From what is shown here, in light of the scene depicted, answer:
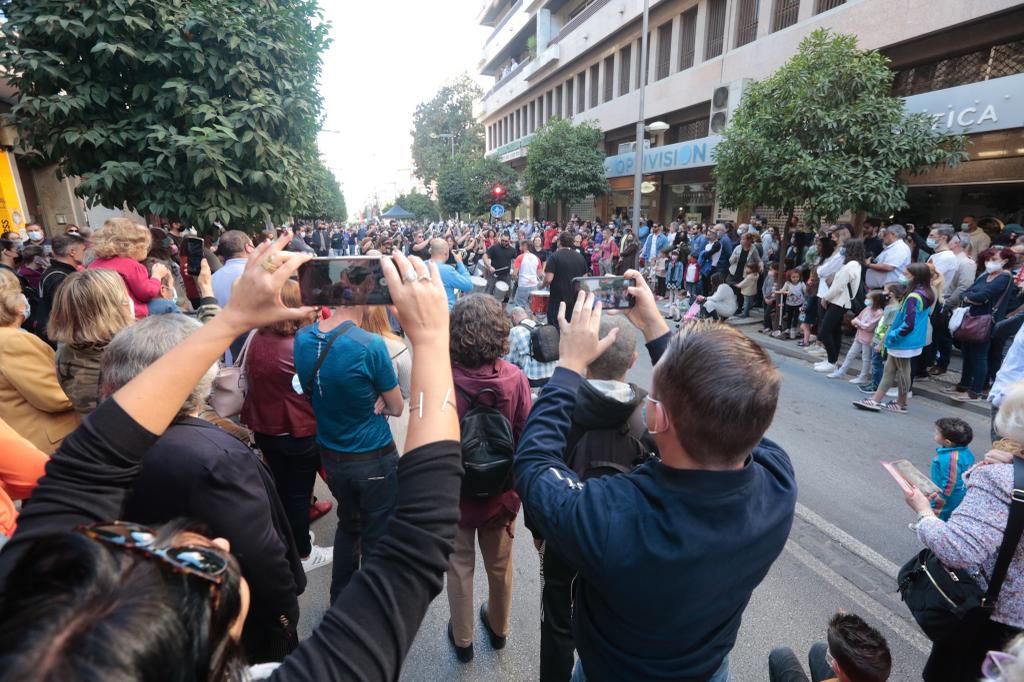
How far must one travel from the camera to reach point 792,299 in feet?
29.7

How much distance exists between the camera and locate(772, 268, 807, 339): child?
902 centimetres

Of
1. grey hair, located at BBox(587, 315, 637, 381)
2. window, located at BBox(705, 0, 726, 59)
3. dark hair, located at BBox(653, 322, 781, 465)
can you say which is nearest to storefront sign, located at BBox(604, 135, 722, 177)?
window, located at BBox(705, 0, 726, 59)

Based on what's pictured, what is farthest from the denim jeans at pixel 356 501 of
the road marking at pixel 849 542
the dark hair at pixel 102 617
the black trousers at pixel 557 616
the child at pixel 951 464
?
the road marking at pixel 849 542

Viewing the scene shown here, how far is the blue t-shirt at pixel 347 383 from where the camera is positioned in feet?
8.07

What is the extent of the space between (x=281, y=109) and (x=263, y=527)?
4730 mm

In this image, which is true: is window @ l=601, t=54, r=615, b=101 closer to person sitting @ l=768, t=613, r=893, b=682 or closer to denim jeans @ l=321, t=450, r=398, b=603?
denim jeans @ l=321, t=450, r=398, b=603

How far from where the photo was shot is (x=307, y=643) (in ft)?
2.73

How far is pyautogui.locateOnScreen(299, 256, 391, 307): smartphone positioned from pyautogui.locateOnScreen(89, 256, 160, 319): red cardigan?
3.41m

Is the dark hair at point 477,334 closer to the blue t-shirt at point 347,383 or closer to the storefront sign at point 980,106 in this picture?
the blue t-shirt at point 347,383

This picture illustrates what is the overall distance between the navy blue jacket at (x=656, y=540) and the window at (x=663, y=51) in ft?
74.1

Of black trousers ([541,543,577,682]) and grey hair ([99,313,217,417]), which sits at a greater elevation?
grey hair ([99,313,217,417])

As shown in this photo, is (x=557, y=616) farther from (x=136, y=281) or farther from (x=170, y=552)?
(x=136, y=281)

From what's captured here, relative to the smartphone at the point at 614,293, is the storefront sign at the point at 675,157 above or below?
above

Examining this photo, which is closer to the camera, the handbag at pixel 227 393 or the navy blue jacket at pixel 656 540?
the navy blue jacket at pixel 656 540
